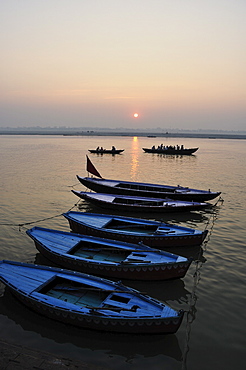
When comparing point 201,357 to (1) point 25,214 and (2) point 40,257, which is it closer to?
(2) point 40,257

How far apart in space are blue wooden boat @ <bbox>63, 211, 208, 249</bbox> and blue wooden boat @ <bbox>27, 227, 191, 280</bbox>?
1.58m

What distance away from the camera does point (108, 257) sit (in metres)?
13.0

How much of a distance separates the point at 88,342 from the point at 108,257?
453 centimetres

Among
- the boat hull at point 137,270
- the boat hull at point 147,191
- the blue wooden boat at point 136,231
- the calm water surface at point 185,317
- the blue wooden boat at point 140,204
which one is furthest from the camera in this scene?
the boat hull at point 147,191

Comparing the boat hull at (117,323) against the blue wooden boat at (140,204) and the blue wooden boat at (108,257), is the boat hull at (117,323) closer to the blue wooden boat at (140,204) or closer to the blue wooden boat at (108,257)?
the blue wooden boat at (108,257)

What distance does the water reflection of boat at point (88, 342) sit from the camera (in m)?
8.38

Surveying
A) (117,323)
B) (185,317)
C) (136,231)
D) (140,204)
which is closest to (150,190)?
(140,204)

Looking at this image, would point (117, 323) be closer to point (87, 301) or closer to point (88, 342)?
point (88, 342)

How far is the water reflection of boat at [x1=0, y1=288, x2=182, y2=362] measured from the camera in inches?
330

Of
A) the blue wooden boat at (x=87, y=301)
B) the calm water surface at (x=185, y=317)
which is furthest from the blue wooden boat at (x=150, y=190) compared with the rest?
the blue wooden boat at (x=87, y=301)

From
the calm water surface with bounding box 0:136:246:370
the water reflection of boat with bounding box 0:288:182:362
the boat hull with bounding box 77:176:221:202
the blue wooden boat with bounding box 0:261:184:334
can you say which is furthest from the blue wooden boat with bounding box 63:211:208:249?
the boat hull with bounding box 77:176:221:202

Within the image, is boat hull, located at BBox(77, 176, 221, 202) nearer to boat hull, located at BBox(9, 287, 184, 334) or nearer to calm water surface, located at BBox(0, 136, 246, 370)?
calm water surface, located at BBox(0, 136, 246, 370)

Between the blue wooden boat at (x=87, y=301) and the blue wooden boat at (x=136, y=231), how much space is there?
4759 mm

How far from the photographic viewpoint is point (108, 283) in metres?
10.1
